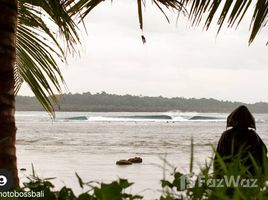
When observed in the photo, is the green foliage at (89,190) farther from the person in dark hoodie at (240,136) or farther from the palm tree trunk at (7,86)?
the person in dark hoodie at (240,136)

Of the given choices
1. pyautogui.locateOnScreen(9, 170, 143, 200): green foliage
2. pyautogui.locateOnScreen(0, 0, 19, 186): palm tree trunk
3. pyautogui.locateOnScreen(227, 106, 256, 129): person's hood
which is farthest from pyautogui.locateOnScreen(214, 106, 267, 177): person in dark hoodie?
pyautogui.locateOnScreen(9, 170, 143, 200): green foliage

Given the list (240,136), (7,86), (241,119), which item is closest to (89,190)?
(7,86)

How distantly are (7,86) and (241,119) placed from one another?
2107mm

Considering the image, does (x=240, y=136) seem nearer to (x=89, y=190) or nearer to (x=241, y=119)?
(x=241, y=119)

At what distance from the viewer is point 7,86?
2.90 metres

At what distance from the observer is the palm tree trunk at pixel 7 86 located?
9.43 ft

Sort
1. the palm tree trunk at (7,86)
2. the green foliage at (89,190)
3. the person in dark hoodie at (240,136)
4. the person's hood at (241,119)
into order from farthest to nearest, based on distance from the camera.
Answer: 1. the person's hood at (241,119)
2. the person in dark hoodie at (240,136)
3. the palm tree trunk at (7,86)
4. the green foliage at (89,190)

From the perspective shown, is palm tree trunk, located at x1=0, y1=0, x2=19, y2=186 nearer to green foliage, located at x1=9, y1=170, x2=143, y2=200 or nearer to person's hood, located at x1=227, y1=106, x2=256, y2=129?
green foliage, located at x1=9, y1=170, x2=143, y2=200

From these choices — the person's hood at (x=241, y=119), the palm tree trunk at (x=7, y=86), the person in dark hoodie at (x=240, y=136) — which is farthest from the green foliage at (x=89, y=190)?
the person's hood at (x=241, y=119)

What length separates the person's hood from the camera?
14.0 ft

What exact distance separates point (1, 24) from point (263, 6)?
1.35 meters

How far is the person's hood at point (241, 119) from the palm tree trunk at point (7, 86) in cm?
197

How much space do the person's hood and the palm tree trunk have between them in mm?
1966

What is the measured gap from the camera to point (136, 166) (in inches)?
996
